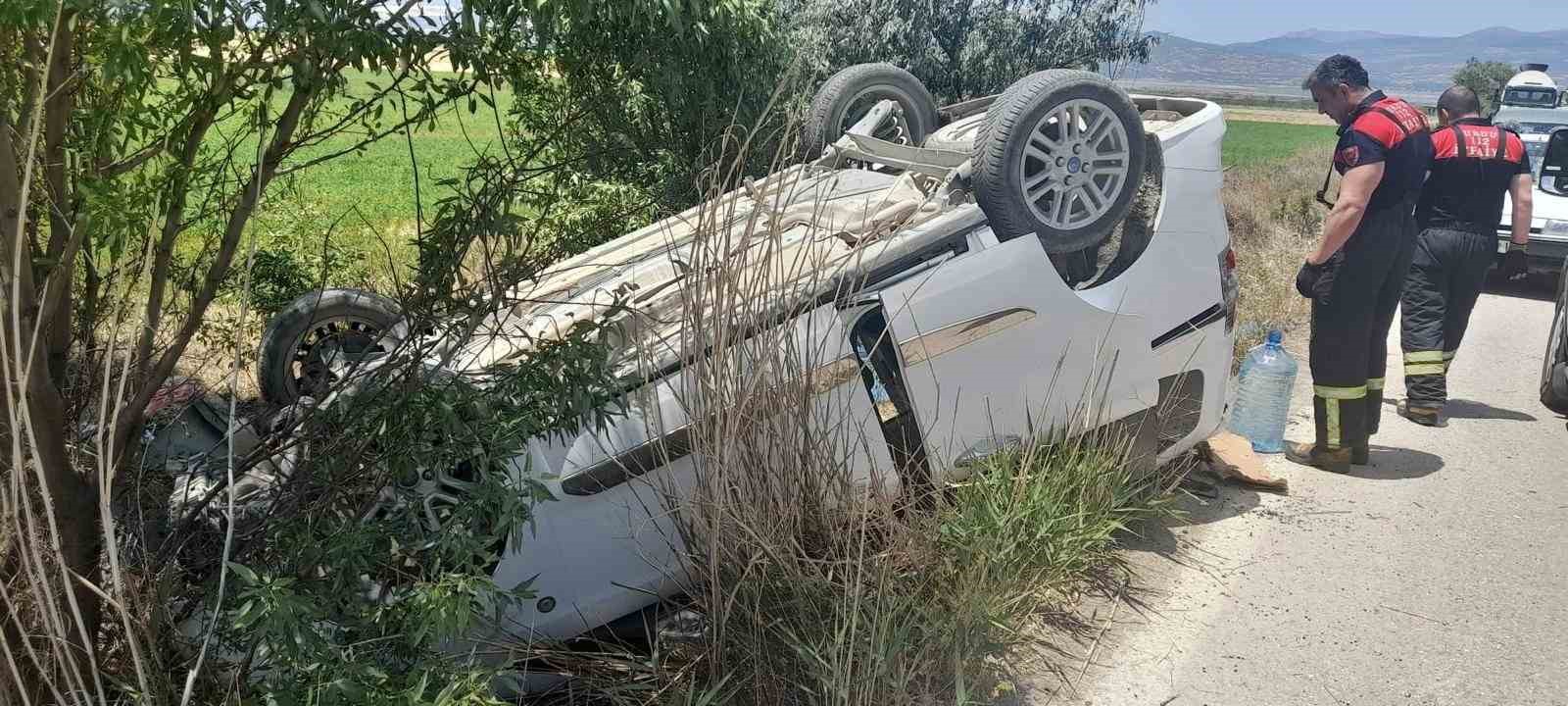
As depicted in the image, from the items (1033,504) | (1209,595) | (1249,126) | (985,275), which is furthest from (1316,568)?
(1249,126)

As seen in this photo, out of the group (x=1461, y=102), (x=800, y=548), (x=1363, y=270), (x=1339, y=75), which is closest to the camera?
(x=800, y=548)

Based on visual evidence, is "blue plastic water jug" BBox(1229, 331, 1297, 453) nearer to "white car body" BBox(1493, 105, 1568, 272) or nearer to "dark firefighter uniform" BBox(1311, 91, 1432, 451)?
"dark firefighter uniform" BBox(1311, 91, 1432, 451)

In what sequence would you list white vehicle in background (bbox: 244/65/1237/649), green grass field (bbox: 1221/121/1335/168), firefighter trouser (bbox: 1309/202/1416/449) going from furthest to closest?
green grass field (bbox: 1221/121/1335/168)
firefighter trouser (bbox: 1309/202/1416/449)
white vehicle in background (bbox: 244/65/1237/649)

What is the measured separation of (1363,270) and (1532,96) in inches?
545

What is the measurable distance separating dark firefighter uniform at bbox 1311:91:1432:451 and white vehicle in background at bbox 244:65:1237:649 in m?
0.90

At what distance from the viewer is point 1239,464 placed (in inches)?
210

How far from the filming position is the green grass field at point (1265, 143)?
117 feet

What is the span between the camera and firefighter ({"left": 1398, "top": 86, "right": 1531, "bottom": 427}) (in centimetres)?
665

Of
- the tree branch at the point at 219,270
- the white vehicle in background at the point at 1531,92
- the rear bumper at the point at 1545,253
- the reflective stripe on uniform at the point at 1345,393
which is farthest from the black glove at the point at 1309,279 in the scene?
the white vehicle in background at the point at 1531,92

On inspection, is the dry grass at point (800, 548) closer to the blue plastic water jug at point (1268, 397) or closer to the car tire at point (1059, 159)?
the car tire at point (1059, 159)

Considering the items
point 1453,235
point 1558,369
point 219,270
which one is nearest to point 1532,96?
point 1453,235

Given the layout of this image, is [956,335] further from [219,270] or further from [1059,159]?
[219,270]

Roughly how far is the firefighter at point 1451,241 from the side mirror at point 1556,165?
6269 millimetres

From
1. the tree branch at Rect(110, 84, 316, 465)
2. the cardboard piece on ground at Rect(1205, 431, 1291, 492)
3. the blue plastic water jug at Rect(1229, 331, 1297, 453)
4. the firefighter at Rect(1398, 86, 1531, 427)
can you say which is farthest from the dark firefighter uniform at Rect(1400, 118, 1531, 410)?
the tree branch at Rect(110, 84, 316, 465)
